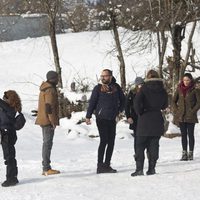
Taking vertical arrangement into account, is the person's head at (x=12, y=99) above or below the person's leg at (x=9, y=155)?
above

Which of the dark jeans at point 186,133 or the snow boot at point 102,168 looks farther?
the dark jeans at point 186,133

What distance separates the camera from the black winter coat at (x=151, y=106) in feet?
25.8

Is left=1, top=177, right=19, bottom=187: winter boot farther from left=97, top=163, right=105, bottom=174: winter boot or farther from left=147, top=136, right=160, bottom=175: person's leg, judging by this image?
left=147, top=136, right=160, bottom=175: person's leg

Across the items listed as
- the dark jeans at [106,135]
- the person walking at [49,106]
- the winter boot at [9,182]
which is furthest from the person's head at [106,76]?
the winter boot at [9,182]

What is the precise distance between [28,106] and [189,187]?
14.7 metres

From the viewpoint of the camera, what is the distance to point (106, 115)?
833cm

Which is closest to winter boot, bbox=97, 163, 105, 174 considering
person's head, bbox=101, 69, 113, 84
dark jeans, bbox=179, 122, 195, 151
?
person's head, bbox=101, 69, 113, 84

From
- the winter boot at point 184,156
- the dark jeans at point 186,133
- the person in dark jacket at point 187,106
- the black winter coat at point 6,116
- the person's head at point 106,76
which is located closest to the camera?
the black winter coat at point 6,116

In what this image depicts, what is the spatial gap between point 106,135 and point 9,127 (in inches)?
63.0

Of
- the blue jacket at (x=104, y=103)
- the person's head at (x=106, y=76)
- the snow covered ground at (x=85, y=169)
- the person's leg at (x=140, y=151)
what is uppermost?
the person's head at (x=106, y=76)

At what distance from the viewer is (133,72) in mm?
27141

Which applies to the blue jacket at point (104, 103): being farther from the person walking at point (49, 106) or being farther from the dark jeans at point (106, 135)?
the person walking at point (49, 106)

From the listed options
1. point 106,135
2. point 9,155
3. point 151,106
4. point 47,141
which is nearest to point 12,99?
point 9,155

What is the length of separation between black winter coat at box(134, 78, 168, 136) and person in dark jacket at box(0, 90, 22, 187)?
5.88ft
